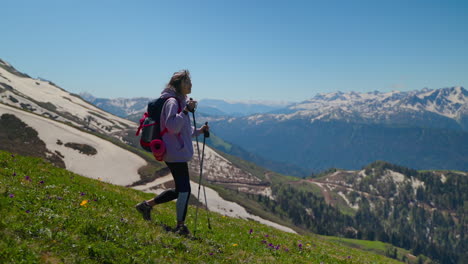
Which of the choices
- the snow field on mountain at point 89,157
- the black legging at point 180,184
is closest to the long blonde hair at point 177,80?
the black legging at point 180,184

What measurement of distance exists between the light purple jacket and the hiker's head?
18 centimetres

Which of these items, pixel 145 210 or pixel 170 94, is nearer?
pixel 170 94

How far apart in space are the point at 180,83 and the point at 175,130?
184cm

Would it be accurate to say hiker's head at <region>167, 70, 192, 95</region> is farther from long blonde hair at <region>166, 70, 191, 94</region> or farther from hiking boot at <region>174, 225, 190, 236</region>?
hiking boot at <region>174, 225, 190, 236</region>

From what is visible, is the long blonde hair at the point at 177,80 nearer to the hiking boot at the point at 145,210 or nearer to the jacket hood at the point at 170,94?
the jacket hood at the point at 170,94

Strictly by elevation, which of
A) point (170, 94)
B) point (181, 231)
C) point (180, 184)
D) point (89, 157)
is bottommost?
point (89, 157)

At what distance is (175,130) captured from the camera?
1026 centimetres

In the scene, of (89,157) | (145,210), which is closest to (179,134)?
(145,210)

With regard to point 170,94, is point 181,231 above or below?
below

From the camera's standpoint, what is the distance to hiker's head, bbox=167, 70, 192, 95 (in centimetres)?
1105

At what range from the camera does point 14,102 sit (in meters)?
188

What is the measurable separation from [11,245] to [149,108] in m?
5.43

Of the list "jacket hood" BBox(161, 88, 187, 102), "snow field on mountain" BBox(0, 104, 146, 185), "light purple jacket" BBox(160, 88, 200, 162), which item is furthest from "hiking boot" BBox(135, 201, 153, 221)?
"snow field on mountain" BBox(0, 104, 146, 185)

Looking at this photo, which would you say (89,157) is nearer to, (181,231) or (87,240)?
(181,231)
